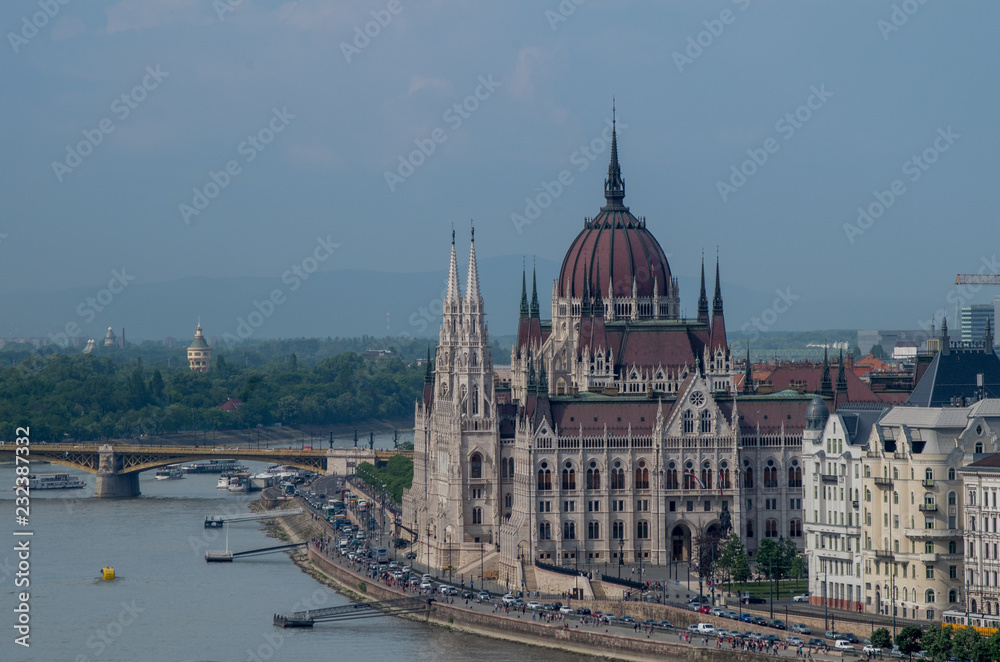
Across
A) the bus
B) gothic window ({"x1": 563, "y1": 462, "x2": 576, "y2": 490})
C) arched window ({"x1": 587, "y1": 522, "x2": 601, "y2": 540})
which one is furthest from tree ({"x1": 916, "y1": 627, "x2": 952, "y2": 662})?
gothic window ({"x1": 563, "y1": 462, "x2": 576, "y2": 490})

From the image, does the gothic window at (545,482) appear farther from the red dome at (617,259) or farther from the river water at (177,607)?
the red dome at (617,259)

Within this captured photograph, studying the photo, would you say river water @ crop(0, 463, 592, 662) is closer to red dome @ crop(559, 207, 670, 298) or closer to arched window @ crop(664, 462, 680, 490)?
arched window @ crop(664, 462, 680, 490)

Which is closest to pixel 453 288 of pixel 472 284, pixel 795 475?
pixel 472 284

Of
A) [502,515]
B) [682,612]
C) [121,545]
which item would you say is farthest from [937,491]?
[121,545]

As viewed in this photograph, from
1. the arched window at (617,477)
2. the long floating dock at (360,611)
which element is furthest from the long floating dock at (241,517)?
the arched window at (617,477)

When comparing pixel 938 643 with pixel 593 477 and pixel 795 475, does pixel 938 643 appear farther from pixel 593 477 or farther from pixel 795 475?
pixel 593 477
